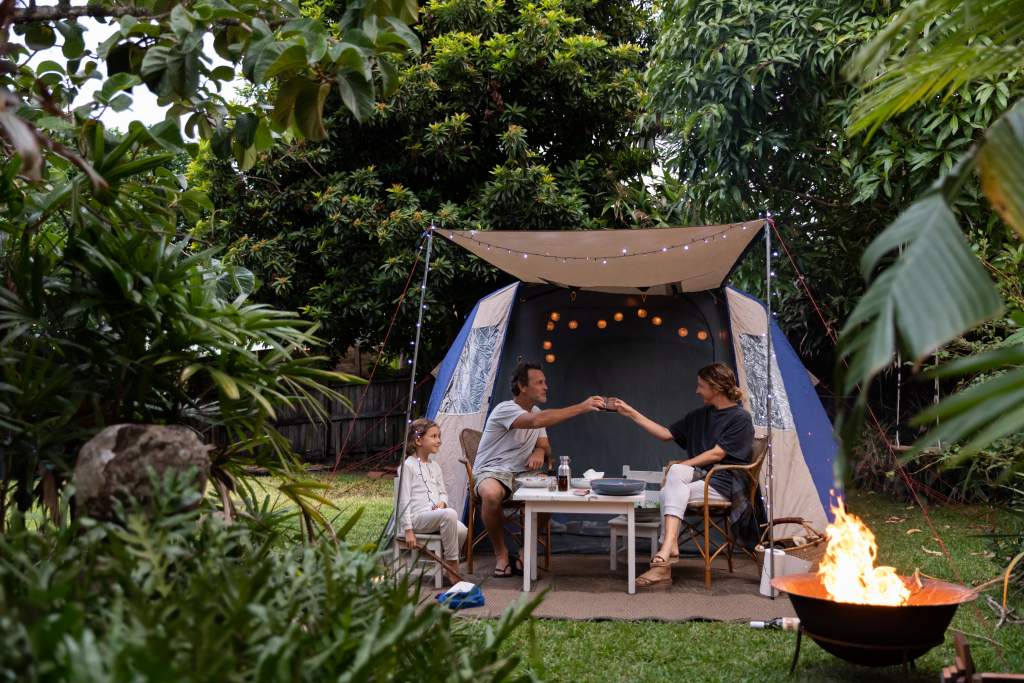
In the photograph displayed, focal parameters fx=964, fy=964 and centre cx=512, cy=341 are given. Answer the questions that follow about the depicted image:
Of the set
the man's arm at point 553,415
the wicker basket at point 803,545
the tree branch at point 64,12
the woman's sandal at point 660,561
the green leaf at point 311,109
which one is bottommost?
the woman's sandal at point 660,561

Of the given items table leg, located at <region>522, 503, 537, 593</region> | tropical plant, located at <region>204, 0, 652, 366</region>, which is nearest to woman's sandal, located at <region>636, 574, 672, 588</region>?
table leg, located at <region>522, 503, 537, 593</region>

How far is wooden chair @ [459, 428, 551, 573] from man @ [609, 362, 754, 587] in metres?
0.62

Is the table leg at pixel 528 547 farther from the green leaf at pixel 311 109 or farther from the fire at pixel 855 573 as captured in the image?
the green leaf at pixel 311 109

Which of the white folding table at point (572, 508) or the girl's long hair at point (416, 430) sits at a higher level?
the girl's long hair at point (416, 430)

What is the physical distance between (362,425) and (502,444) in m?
5.82

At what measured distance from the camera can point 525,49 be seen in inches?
345

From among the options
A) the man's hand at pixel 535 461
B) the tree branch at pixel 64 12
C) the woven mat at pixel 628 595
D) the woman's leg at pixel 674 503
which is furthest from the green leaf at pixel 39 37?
the woman's leg at pixel 674 503

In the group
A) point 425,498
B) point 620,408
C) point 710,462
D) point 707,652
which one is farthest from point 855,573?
point 425,498

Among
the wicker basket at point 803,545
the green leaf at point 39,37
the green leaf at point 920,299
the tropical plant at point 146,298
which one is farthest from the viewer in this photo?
the wicker basket at point 803,545

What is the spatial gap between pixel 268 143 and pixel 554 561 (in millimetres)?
3848

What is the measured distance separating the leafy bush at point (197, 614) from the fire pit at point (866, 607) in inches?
64.2

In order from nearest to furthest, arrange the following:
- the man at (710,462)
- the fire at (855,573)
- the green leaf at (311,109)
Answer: the green leaf at (311,109), the fire at (855,573), the man at (710,462)

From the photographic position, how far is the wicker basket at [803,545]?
4.76 meters

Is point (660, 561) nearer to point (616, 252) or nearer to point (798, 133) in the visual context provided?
point (616, 252)
